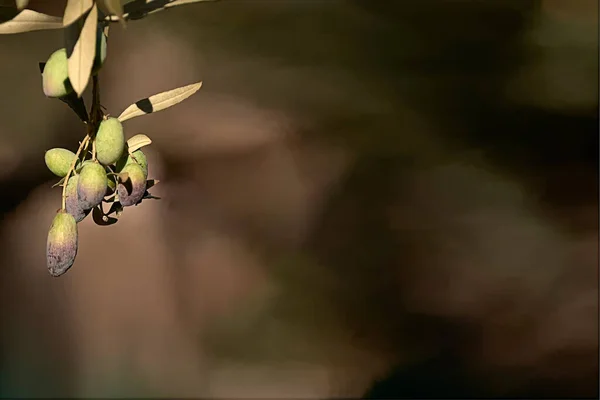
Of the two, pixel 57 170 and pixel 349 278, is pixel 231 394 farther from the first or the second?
pixel 57 170

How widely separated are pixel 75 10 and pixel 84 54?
0.02 metres

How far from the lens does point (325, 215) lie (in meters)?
1.17

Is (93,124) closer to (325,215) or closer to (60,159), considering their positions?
(60,159)

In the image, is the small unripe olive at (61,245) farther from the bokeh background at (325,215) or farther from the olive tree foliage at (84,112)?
the bokeh background at (325,215)

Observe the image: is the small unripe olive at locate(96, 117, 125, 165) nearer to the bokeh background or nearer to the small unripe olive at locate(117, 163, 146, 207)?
the small unripe olive at locate(117, 163, 146, 207)

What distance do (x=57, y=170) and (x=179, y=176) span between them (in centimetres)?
86

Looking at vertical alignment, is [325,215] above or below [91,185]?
below

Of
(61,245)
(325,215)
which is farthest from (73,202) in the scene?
(325,215)

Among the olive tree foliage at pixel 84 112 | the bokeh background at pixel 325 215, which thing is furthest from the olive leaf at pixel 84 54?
the bokeh background at pixel 325 215

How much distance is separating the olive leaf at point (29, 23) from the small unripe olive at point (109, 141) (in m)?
0.05

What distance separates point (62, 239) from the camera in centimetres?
30

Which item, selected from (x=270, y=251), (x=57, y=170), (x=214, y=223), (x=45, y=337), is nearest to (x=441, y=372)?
(x=270, y=251)

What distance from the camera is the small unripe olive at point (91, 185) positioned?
0.28 meters

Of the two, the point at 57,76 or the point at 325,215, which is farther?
the point at 325,215
